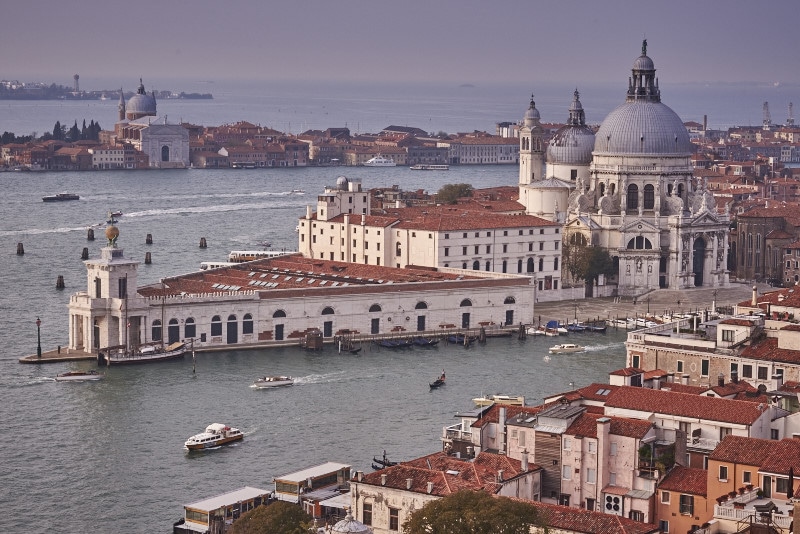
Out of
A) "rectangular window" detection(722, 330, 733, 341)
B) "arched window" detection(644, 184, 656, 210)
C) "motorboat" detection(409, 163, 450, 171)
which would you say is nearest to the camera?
"rectangular window" detection(722, 330, 733, 341)

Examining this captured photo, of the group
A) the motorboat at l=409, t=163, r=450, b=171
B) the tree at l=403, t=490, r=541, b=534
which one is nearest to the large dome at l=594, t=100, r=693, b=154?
the tree at l=403, t=490, r=541, b=534

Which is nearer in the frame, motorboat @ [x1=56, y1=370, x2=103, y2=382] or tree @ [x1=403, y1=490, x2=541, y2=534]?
tree @ [x1=403, y1=490, x2=541, y2=534]

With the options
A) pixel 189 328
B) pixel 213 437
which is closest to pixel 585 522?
pixel 213 437

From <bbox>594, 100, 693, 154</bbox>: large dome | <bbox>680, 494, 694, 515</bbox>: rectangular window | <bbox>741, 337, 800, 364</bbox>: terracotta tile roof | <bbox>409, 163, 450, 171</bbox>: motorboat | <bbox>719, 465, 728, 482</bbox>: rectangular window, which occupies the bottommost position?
<bbox>409, 163, 450, 171</bbox>: motorboat

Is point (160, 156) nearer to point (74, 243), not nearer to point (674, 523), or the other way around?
point (74, 243)

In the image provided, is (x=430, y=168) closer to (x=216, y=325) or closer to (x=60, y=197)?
(x=60, y=197)

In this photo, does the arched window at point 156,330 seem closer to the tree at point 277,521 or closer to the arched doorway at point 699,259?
the arched doorway at point 699,259

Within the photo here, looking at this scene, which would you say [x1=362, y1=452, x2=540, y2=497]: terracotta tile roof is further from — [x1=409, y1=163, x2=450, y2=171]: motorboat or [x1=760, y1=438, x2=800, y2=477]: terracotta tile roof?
[x1=409, y1=163, x2=450, y2=171]: motorboat

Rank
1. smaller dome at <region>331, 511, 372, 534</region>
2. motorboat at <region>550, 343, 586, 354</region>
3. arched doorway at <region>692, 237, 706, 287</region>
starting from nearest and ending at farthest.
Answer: smaller dome at <region>331, 511, 372, 534</region> < motorboat at <region>550, 343, 586, 354</region> < arched doorway at <region>692, 237, 706, 287</region>
